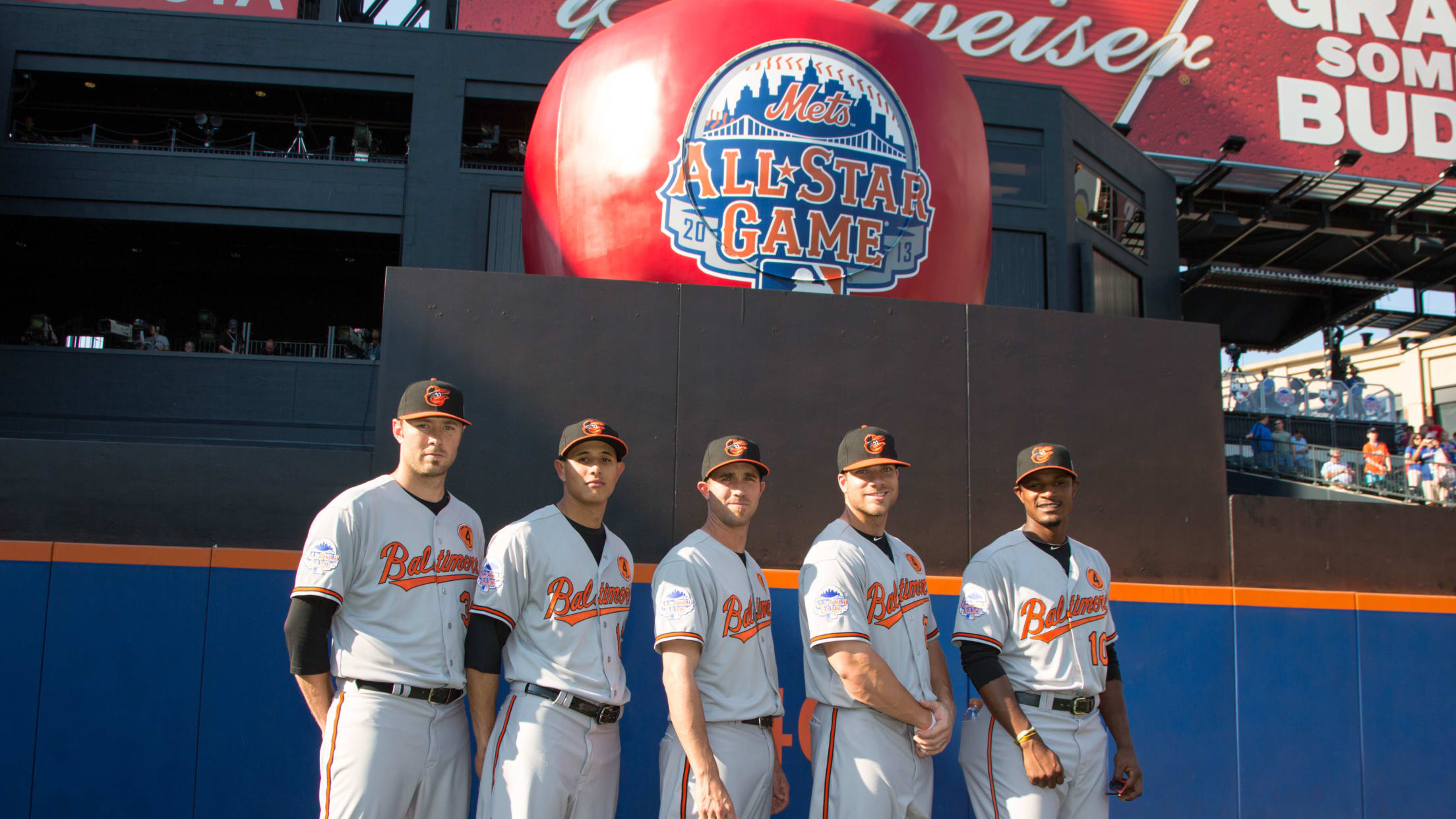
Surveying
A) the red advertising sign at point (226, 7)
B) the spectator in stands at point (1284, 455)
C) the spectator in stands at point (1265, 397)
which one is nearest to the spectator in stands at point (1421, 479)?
the spectator in stands at point (1284, 455)

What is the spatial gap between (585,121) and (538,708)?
340cm

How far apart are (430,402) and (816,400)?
207 centimetres

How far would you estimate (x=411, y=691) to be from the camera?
2984mm

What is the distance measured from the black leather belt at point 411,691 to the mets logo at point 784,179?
2.62 metres

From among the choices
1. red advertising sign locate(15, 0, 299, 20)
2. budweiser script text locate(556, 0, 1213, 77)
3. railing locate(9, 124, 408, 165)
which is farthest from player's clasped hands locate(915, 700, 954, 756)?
budweiser script text locate(556, 0, 1213, 77)

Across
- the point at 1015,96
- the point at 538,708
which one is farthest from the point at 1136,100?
the point at 538,708

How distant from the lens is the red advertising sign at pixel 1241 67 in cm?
1748

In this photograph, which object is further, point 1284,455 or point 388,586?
point 1284,455

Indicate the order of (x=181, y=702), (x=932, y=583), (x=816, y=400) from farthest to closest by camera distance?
(x=816, y=400) → (x=932, y=583) → (x=181, y=702)

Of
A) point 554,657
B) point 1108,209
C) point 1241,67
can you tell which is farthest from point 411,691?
point 1241,67

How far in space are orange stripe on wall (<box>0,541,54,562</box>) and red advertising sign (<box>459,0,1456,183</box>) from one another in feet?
49.5

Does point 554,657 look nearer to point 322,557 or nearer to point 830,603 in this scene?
point 322,557

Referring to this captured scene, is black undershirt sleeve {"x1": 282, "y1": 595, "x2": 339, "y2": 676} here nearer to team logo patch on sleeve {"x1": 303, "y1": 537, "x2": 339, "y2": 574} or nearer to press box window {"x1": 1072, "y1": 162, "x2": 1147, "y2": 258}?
team logo patch on sleeve {"x1": 303, "y1": 537, "x2": 339, "y2": 574}

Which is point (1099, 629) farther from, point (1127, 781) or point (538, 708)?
point (538, 708)
